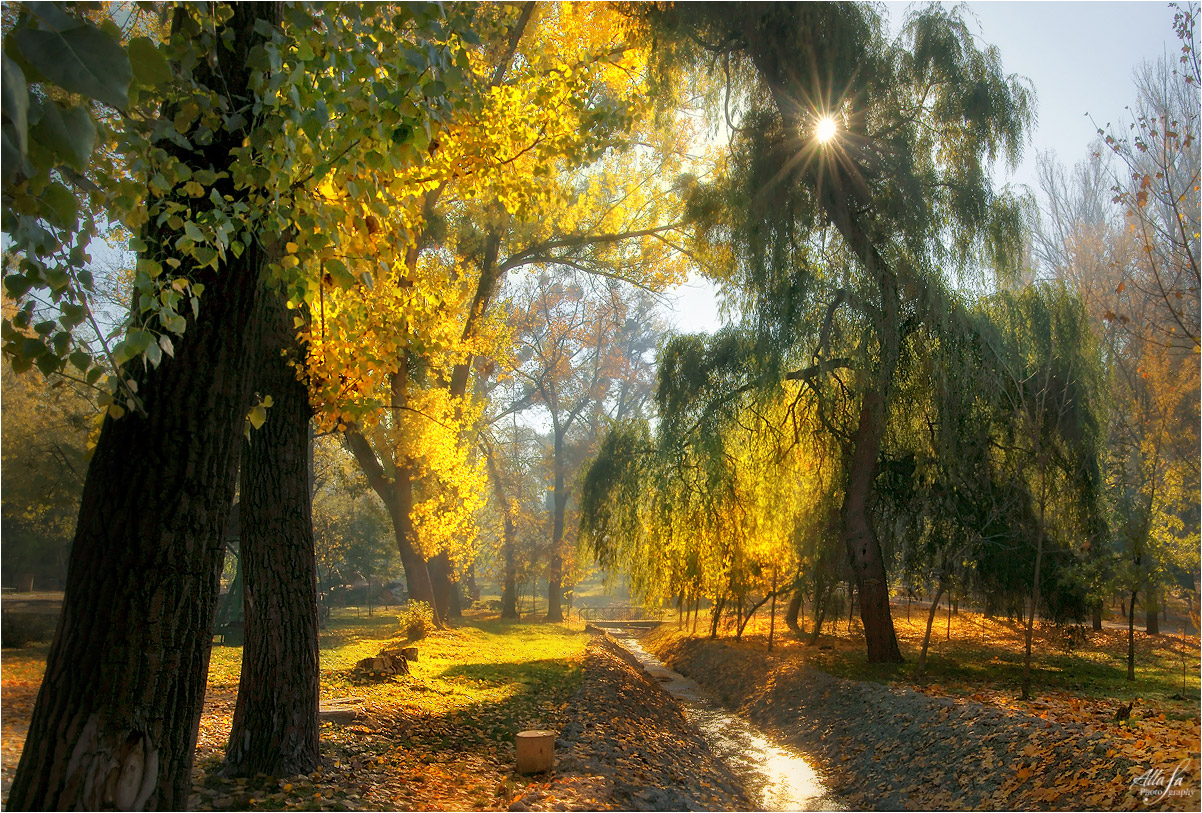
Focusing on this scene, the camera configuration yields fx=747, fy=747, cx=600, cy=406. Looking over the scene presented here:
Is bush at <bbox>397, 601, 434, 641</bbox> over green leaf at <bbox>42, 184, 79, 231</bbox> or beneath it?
beneath

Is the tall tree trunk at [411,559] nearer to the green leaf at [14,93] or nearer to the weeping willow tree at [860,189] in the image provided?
the weeping willow tree at [860,189]

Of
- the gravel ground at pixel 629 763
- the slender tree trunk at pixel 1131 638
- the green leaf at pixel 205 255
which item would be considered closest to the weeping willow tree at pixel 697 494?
the gravel ground at pixel 629 763

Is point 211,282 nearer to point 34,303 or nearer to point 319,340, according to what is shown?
point 34,303

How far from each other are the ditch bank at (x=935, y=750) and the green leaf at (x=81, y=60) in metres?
5.40

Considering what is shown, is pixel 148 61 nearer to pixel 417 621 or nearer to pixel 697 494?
pixel 697 494

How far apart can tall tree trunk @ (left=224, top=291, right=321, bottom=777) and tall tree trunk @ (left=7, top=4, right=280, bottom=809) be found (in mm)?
1935

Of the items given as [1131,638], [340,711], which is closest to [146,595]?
[340,711]

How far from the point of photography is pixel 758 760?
7.66 m

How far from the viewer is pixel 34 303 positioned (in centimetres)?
202

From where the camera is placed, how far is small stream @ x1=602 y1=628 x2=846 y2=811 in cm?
629

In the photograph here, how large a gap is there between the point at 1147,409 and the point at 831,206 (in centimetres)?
684

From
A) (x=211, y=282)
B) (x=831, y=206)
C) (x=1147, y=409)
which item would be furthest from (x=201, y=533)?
(x=1147, y=409)

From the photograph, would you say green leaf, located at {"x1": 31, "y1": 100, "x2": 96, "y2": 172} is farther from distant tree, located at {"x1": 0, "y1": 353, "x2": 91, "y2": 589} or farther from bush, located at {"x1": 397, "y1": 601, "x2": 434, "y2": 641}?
bush, located at {"x1": 397, "y1": 601, "x2": 434, "y2": 641}

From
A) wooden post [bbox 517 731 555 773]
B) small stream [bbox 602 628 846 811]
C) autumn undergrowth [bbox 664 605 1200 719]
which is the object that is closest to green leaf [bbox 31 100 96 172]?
wooden post [bbox 517 731 555 773]
